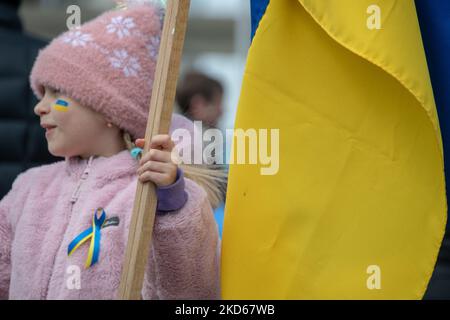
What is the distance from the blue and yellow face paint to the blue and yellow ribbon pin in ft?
0.76

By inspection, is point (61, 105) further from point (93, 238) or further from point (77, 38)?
point (93, 238)

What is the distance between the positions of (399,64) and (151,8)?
0.64m

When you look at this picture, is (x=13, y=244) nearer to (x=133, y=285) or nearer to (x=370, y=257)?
(x=133, y=285)

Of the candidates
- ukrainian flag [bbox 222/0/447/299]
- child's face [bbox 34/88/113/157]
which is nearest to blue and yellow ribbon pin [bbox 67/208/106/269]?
child's face [bbox 34/88/113/157]

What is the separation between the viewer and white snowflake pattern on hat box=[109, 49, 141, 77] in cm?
180

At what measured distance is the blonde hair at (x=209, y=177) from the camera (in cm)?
182

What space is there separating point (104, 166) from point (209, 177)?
23cm

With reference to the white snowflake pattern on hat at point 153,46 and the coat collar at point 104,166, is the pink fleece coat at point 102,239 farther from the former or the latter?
the white snowflake pattern on hat at point 153,46

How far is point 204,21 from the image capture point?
8.16m

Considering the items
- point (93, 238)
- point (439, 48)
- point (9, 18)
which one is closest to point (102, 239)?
point (93, 238)

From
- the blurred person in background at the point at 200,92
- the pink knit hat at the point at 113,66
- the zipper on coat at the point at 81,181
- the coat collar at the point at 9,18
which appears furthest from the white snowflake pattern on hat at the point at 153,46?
the coat collar at the point at 9,18

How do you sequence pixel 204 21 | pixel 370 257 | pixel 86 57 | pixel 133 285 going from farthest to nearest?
pixel 204 21 → pixel 86 57 → pixel 370 257 → pixel 133 285

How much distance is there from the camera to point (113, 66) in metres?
1.80

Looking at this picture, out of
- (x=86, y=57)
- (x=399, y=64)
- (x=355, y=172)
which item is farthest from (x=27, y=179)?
(x=399, y=64)
